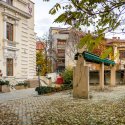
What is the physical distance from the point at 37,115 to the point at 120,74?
3025 centimetres

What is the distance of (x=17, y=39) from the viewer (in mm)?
35156

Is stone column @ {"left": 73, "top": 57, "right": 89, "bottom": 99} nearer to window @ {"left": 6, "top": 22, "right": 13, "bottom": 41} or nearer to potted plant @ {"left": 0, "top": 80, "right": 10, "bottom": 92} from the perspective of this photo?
potted plant @ {"left": 0, "top": 80, "right": 10, "bottom": 92}

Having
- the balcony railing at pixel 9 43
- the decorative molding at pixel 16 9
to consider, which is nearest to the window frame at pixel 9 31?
the balcony railing at pixel 9 43

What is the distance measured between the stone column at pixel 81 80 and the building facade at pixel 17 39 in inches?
511

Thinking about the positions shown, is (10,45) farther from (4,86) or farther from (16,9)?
(4,86)

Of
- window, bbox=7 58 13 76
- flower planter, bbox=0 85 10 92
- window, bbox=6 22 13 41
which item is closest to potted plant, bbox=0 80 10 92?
flower planter, bbox=0 85 10 92

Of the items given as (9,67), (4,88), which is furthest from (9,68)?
(4,88)

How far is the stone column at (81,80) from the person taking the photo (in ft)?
65.3

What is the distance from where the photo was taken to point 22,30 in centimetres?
3619

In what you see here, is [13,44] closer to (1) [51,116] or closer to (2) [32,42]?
(2) [32,42]

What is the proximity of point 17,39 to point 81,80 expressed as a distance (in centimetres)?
1625

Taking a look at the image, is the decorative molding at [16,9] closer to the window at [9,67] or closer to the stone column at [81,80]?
the window at [9,67]

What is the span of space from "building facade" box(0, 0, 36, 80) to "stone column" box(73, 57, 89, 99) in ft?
42.5

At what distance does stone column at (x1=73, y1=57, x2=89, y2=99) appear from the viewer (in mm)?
19905
